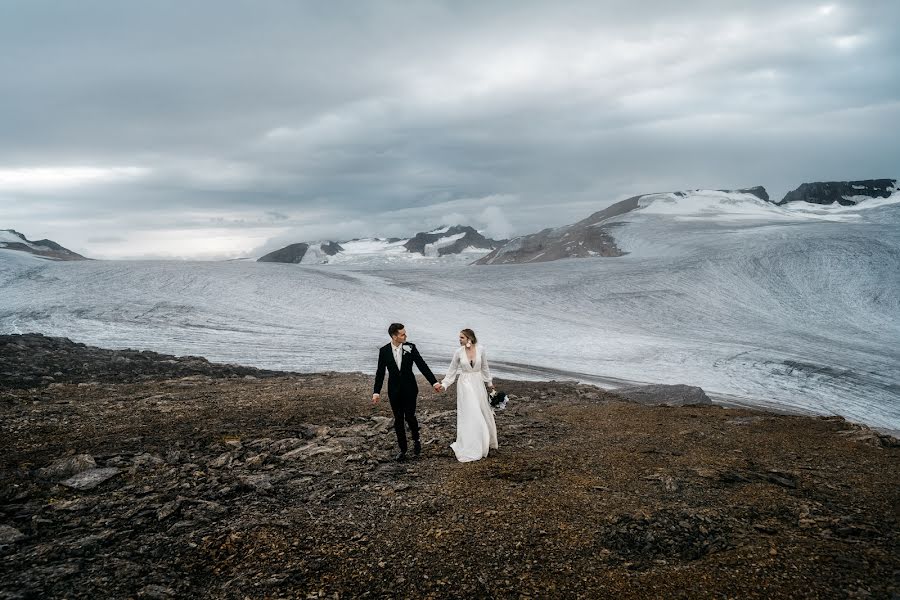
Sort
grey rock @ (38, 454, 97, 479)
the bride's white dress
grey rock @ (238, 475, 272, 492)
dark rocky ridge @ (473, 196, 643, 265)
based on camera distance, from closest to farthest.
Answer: grey rock @ (238, 475, 272, 492) → grey rock @ (38, 454, 97, 479) → the bride's white dress → dark rocky ridge @ (473, 196, 643, 265)

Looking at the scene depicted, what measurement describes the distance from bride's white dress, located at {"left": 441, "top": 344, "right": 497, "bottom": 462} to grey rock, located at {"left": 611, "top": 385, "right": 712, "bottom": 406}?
781cm

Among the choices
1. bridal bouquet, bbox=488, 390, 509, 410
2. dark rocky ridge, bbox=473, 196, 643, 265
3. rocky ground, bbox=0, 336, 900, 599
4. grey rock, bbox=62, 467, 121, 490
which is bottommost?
rocky ground, bbox=0, 336, 900, 599

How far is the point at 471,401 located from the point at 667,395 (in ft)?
30.1

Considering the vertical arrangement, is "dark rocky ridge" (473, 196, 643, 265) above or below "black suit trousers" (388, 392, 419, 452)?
above

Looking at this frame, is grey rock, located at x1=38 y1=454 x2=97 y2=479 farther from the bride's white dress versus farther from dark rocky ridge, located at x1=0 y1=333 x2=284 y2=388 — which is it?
dark rocky ridge, located at x1=0 y1=333 x2=284 y2=388

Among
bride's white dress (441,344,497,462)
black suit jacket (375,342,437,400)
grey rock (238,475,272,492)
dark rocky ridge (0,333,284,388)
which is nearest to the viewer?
grey rock (238,475,272,492)

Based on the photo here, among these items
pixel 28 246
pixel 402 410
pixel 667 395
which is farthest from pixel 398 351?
pixel 28 246

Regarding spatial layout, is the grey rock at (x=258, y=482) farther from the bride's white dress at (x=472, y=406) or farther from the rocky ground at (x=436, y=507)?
the bride's white dress at (x=472, y=406)

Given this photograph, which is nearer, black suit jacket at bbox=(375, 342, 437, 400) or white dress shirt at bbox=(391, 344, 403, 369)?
black suit jacket at bbox=(375, 342, 437, 400)

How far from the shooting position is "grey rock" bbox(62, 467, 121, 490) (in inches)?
272

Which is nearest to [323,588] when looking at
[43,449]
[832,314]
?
[43,449]

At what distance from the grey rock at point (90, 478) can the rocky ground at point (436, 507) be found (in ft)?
0.09

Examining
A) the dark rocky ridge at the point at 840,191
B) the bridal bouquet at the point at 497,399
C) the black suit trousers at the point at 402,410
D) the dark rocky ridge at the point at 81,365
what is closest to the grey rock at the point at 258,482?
the black suit trousers at the point at 402,410

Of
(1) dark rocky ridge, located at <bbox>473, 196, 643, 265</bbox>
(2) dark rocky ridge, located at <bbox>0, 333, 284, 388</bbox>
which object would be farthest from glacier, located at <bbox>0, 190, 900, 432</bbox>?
(1) dark rocky ridge, located at <bbox>473, 196, 643, 265</bbox>
